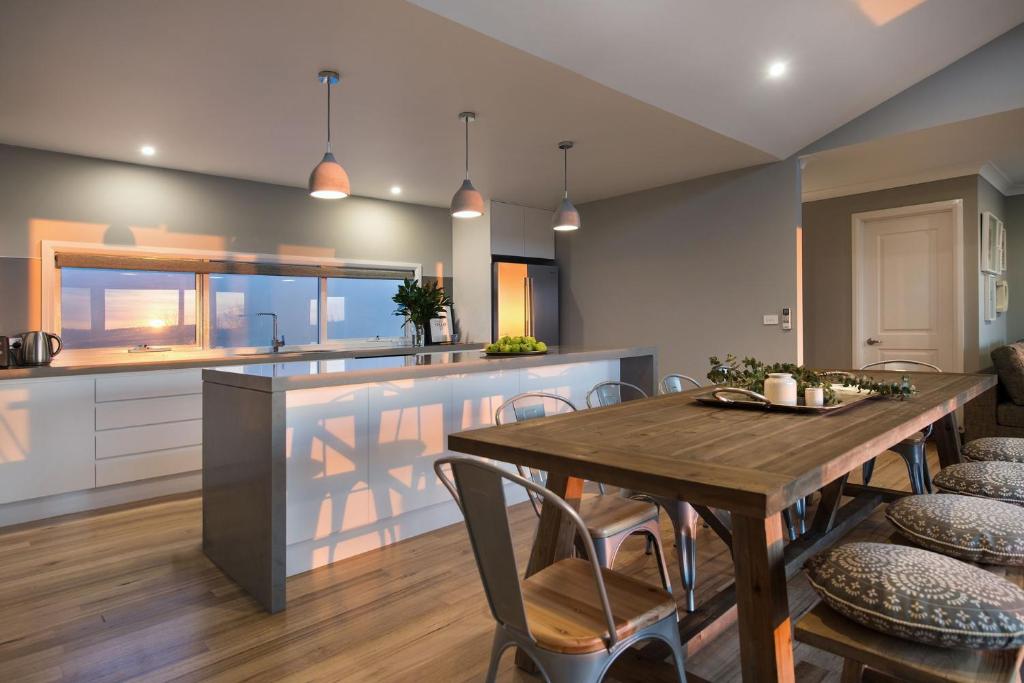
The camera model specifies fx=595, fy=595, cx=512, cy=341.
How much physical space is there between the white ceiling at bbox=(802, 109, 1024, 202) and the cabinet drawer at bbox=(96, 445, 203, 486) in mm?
5165

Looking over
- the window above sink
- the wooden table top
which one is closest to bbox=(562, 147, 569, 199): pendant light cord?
the window above sink

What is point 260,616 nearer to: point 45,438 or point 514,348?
point 514,348

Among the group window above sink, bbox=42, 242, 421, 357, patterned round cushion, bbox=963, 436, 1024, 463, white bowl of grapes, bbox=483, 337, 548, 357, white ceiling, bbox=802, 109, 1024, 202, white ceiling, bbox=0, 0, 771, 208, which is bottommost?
patterned round cushion, bbox=963, 436, 1024, 463

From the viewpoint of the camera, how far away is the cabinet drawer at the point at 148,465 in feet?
12.3

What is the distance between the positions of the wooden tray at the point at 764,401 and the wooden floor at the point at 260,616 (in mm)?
793

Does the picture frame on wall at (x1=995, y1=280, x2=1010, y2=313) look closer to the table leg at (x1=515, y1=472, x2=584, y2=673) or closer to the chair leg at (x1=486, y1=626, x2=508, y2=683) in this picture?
the table leg at (x1=515, y1=472, x2=584, y2=673)

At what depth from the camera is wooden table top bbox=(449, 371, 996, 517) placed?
1.20 meters

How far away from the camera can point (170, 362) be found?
13.0 feet

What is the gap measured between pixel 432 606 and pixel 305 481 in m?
0.78

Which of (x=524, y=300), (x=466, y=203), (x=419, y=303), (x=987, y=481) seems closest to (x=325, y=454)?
(x=466, y=203)

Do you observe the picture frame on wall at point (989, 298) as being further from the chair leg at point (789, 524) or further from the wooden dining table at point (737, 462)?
the chair leg at point (789, 524)

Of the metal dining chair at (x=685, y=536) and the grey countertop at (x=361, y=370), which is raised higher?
the grey countertop at (x=361, y=370)

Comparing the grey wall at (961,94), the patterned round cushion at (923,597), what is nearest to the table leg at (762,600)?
the patterned round cushion at (923,597)

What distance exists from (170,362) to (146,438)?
0.51 meters
